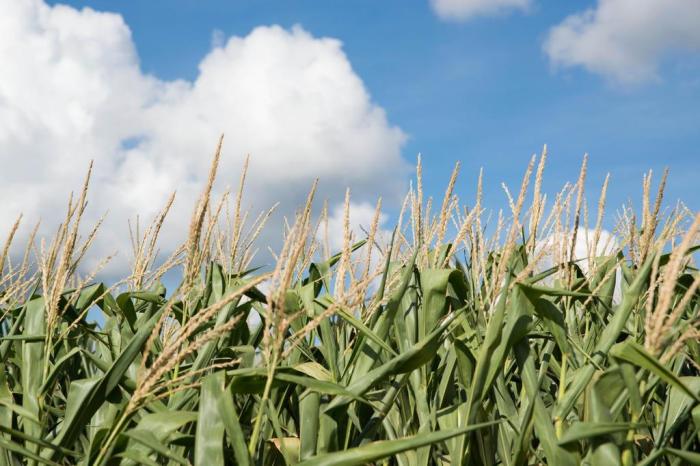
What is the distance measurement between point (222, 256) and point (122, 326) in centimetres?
58

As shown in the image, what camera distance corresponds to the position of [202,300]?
10.7 ft

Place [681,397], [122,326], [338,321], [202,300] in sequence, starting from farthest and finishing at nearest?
[122,326] < [202,300] < [338,321] < [681,397]

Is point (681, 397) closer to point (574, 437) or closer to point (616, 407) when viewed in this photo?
point (616, 407)

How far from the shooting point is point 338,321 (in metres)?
3.03

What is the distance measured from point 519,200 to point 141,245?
8.34 feet

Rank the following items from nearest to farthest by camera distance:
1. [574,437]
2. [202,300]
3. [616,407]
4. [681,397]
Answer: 1. [574,437]
2. [616,407]
3. [681,397]
4. [202,300]

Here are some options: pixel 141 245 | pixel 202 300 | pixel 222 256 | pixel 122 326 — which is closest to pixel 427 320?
pixel 202 300

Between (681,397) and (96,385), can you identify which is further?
(681,397)

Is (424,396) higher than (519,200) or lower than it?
lower

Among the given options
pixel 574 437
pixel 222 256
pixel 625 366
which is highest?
pixel 222 256

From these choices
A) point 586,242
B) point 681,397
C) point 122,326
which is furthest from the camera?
point 586,242

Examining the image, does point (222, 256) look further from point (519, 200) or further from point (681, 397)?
point (681, 397)

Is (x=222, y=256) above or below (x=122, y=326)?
above

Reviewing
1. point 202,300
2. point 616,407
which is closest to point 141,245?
point 202,300
